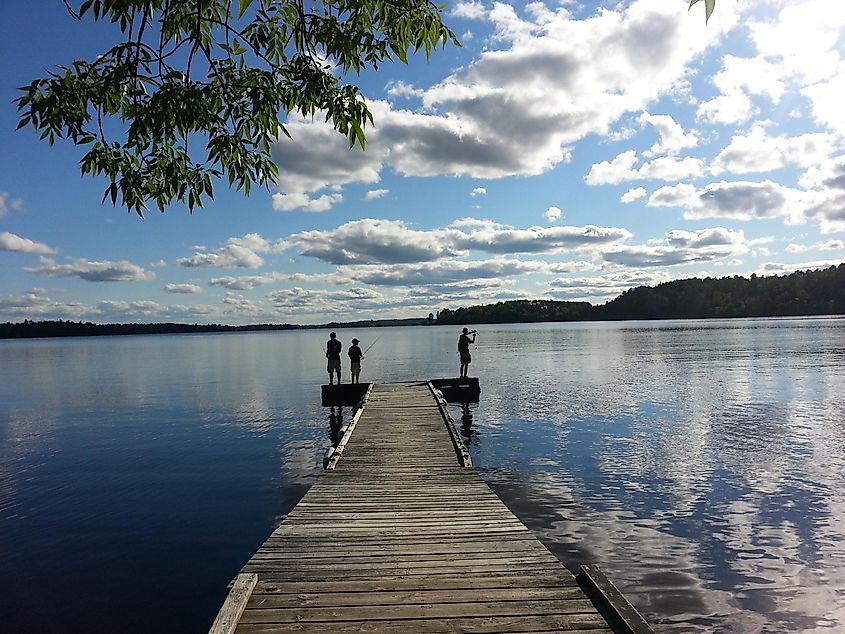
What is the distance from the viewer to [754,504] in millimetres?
12789

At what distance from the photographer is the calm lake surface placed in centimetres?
912

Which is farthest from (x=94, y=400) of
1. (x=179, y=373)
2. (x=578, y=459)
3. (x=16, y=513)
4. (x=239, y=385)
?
(x=578, y=459)

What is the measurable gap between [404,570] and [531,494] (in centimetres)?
873

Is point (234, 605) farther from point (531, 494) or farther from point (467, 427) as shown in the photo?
point (467, 427)

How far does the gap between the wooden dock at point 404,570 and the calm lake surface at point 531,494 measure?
2.75 meters

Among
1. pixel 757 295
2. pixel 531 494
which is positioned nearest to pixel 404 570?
pixel 531 494

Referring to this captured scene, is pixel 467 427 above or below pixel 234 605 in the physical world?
below

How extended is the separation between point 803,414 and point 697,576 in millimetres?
17789

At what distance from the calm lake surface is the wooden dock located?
275cm

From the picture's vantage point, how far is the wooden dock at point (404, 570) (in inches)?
192

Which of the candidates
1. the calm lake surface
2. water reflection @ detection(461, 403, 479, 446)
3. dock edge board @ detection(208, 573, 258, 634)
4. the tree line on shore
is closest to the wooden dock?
dock edge board @ detection(208, 573, 258, 634)

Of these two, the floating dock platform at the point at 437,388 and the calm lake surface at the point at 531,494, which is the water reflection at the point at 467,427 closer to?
the calm lake surface at the point at 531,494

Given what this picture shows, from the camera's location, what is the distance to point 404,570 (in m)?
5.99

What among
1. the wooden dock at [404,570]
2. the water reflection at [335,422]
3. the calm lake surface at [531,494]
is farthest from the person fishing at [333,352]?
the wooden dock at [404,570]
